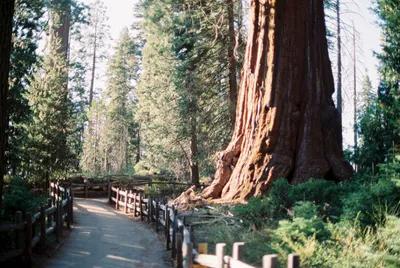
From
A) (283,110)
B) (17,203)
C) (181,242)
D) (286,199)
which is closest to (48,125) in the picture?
(17,203)

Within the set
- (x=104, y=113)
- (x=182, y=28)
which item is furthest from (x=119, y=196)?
(x=104, y=113)

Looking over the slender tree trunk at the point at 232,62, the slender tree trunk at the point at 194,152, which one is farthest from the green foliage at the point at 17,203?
the slender tree trunk at the point at 194,152

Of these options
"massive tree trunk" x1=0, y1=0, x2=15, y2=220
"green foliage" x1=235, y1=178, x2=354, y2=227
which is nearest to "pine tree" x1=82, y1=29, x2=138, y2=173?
"green foliage" x1=235, y1=178, x2=354, y2=227

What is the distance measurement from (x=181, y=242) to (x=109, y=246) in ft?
14.1

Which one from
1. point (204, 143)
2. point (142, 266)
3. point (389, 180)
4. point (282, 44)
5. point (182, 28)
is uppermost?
point (182, 28)

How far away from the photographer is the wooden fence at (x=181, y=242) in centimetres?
585

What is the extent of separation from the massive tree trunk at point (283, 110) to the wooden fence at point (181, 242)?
2.42m

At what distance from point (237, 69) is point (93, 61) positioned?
38.7 meters

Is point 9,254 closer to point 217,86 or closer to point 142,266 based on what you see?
point 142,266

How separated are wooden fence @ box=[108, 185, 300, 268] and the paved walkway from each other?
528mm

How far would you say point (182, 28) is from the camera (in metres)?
25.8

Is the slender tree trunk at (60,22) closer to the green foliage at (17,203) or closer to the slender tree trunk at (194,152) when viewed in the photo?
the slender tree trunk at (194,152)

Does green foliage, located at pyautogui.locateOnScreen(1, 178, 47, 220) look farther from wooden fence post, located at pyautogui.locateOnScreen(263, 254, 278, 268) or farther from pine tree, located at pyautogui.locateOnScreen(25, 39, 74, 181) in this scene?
pine tree, located at pyautogui.locateOnScreen(25, 39, 74, 181)

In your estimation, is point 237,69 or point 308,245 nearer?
point 308,245
